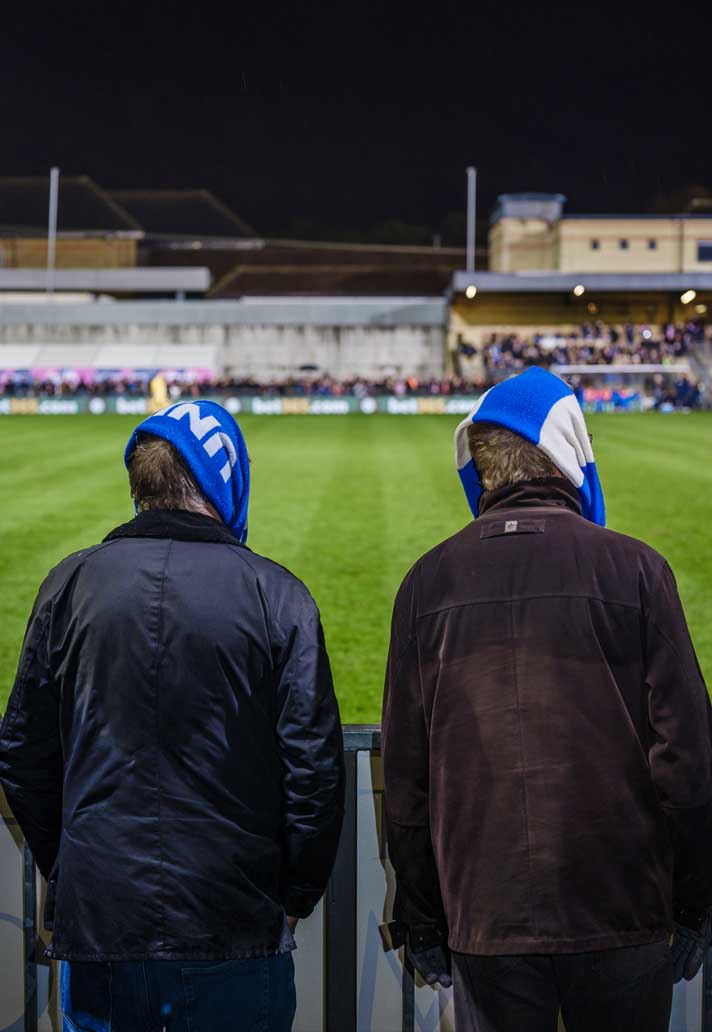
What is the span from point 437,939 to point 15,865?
1.38m

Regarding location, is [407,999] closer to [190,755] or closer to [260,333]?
[190,755]

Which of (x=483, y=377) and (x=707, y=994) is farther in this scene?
(x=483, y=377)

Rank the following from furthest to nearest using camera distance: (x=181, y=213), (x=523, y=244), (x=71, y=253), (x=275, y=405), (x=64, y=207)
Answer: (x=181, y=213), (x=64, y=207), (x=71, y=253), (x=523, y=244), (x=275, y=405)

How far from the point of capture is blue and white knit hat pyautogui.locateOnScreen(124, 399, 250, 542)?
8.77ft

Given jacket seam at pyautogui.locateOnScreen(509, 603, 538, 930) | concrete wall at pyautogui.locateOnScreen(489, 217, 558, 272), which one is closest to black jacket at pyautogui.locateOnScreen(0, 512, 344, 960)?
jacket seam at pyautogui.locateOnScreen(509, 603, 538, 930)

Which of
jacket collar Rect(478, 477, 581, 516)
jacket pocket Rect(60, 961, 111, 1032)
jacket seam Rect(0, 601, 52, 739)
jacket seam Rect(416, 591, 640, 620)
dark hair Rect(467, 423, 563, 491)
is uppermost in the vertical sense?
dark hair Rect(467, 423, 563, 491)

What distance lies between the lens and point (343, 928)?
3270 mm

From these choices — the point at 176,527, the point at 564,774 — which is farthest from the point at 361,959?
the point at 176,527

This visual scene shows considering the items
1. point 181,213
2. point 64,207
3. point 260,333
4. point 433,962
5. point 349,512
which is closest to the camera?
point 433,962

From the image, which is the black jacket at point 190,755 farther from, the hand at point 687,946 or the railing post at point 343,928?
the hand at point 687,946

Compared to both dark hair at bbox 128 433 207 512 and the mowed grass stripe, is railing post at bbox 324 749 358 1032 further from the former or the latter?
the mowed grass stripe

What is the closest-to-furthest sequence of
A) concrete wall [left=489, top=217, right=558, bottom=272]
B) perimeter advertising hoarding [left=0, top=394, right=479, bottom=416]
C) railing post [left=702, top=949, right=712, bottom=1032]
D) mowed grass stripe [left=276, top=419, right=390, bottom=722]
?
railing post [left=702, top=949, right=712, bottom=1032] < mowed grass stripe [left=276, top=419, right=390, bottom=722] < perimeter advertising hoarding [left=0, top=394, right=479, bottom=416] < concrete wall [left=489, top=217, right=558, bottom=272]

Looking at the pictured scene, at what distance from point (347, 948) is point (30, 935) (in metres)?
0.96

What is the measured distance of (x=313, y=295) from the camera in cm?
7275
